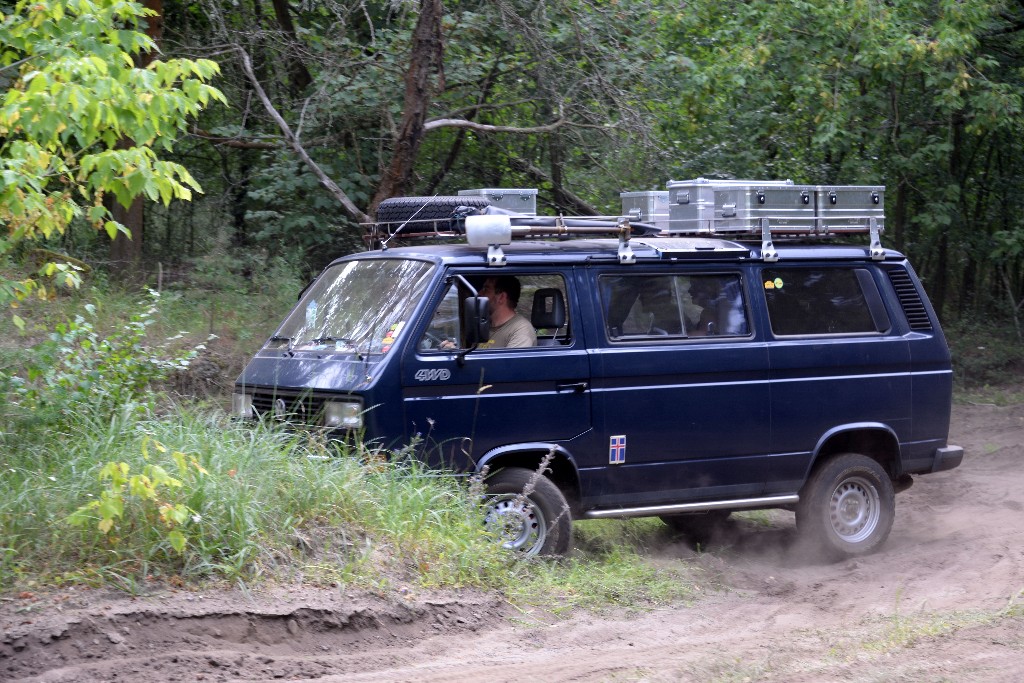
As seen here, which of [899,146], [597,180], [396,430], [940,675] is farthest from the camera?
[899,146]

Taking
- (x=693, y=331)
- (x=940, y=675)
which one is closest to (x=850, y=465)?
(x=693, y=331)

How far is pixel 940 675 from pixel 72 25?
5.75m

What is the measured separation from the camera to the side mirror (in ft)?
21.3

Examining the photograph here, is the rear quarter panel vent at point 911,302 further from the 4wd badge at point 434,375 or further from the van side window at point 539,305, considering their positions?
the 4wd badge at point 434,375

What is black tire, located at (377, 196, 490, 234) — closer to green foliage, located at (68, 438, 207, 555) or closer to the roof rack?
the roof rack

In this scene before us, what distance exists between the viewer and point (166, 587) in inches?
206

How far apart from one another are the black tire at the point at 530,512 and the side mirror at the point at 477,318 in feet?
2.97

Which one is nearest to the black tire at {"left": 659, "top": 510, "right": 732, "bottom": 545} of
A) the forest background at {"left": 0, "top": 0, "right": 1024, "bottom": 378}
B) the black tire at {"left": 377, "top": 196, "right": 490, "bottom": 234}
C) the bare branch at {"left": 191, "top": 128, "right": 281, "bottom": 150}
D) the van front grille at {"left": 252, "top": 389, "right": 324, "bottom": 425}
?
the black tire at {"left": 377, "top": 196, "right": 490, "bottom": 234}

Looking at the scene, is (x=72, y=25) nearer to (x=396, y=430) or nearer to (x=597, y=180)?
(x=396, y=430)

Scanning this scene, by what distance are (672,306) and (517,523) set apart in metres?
1.97

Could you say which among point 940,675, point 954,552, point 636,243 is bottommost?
point 954,552

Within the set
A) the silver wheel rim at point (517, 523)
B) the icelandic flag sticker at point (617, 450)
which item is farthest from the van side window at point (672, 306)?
the silver wheel rim at point (517, 523)

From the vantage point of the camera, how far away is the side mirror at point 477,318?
6.48m

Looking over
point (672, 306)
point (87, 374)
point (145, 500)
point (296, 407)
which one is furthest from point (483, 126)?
point (145, 500)
